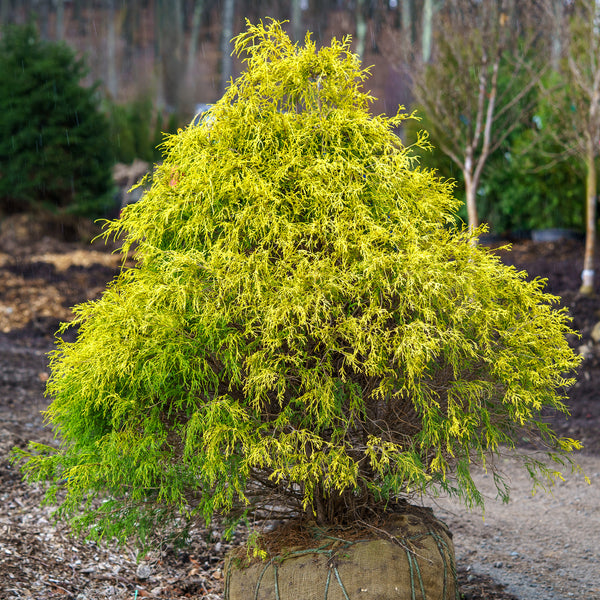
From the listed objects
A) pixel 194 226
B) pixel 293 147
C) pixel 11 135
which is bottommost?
pixel 194 226

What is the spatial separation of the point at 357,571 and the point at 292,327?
1.24 m

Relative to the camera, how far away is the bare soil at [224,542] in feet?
13.9

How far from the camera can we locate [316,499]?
3.49 m

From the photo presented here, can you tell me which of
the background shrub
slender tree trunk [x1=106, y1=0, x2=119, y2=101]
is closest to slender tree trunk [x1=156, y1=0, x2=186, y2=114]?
slender tree trunk [x1=106, y1=0, x2=119, y2=101]

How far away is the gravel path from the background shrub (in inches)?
442

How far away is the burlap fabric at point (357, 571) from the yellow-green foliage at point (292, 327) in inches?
10.9

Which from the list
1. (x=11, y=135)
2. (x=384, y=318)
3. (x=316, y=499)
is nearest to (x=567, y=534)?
(x=316, y=499)

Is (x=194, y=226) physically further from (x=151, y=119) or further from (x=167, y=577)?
(x=151, y=119)

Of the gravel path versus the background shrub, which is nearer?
the gravel path

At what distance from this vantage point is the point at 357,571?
126 inches

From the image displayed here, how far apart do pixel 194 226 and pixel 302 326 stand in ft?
2.32

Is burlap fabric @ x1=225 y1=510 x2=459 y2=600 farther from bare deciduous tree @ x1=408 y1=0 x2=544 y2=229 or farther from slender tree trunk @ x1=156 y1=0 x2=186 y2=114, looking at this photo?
slender tree trunk @ x1=156 y1=0 x2=186 y2=114

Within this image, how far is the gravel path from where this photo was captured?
14.8 feet

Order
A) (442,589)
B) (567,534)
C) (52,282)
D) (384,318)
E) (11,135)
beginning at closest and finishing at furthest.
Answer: (384,318), (442,589), (567,534), (52,282), (11,135)
